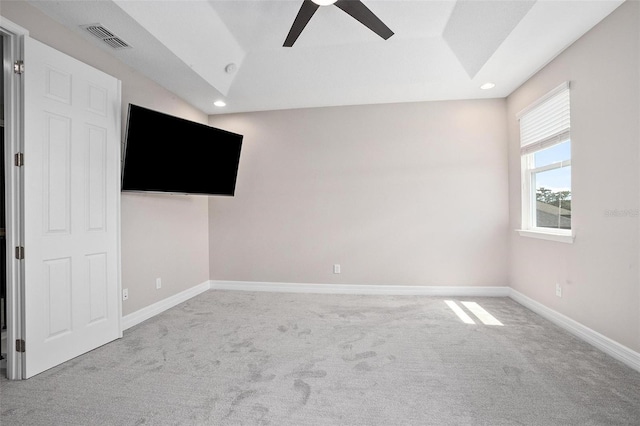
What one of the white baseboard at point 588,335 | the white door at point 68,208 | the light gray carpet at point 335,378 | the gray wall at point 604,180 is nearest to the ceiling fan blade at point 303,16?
the white door at point 68,208

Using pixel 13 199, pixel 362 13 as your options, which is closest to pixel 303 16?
pixel 362 13

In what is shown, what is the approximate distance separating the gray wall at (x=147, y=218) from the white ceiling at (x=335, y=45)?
0.11 meters

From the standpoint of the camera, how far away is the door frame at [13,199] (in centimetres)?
197

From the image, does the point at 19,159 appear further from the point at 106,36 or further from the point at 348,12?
the point at 348,12

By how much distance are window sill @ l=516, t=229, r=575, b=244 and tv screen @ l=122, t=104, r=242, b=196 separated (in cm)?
377

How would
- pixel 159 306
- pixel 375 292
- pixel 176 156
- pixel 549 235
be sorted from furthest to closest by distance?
pixel 375 292 < pixel 159 306 < pixel 176 156 < pixel 549 235

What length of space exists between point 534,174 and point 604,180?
1.12 meters

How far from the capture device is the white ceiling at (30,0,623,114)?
228 centimetres

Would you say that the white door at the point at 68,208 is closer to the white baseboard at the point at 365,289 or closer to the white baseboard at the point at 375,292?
the white baseboard at the point at 375,292

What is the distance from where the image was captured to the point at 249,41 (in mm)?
3113

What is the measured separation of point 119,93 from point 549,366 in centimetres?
432

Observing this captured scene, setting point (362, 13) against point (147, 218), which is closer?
point (362, 13)

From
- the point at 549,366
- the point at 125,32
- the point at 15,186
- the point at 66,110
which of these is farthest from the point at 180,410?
the point at 125,32

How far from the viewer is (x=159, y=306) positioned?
3.32 metres
